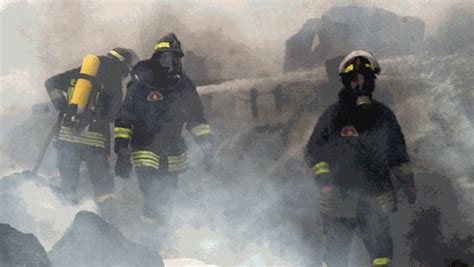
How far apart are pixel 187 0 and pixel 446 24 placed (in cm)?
341

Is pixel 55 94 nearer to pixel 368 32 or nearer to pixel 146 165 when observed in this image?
pixel 146 165

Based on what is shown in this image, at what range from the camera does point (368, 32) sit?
7262mm

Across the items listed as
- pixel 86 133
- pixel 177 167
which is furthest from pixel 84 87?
pixel 177 167

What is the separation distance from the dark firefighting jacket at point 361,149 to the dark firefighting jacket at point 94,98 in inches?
104

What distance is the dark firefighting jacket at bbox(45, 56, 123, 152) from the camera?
23.0 feet

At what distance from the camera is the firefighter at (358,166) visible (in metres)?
5.93

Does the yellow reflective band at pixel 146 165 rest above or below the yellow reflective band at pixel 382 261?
above

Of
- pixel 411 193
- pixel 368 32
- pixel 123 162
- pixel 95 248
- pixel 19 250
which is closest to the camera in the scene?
pixel 19 250

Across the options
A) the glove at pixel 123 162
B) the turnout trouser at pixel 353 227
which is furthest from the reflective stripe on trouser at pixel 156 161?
the turnout trouser at pixel 353 227

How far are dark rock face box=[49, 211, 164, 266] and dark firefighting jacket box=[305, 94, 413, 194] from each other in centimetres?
213

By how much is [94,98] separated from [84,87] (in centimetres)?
20

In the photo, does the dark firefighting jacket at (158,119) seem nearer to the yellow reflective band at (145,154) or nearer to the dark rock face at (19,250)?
the yellow reflective band at (145,154)

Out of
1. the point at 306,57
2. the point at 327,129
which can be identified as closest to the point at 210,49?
the point at 306,57

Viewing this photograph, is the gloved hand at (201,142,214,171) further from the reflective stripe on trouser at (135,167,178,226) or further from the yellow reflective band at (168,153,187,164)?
the reflective stripe on trouser at (135,167,178,226)
